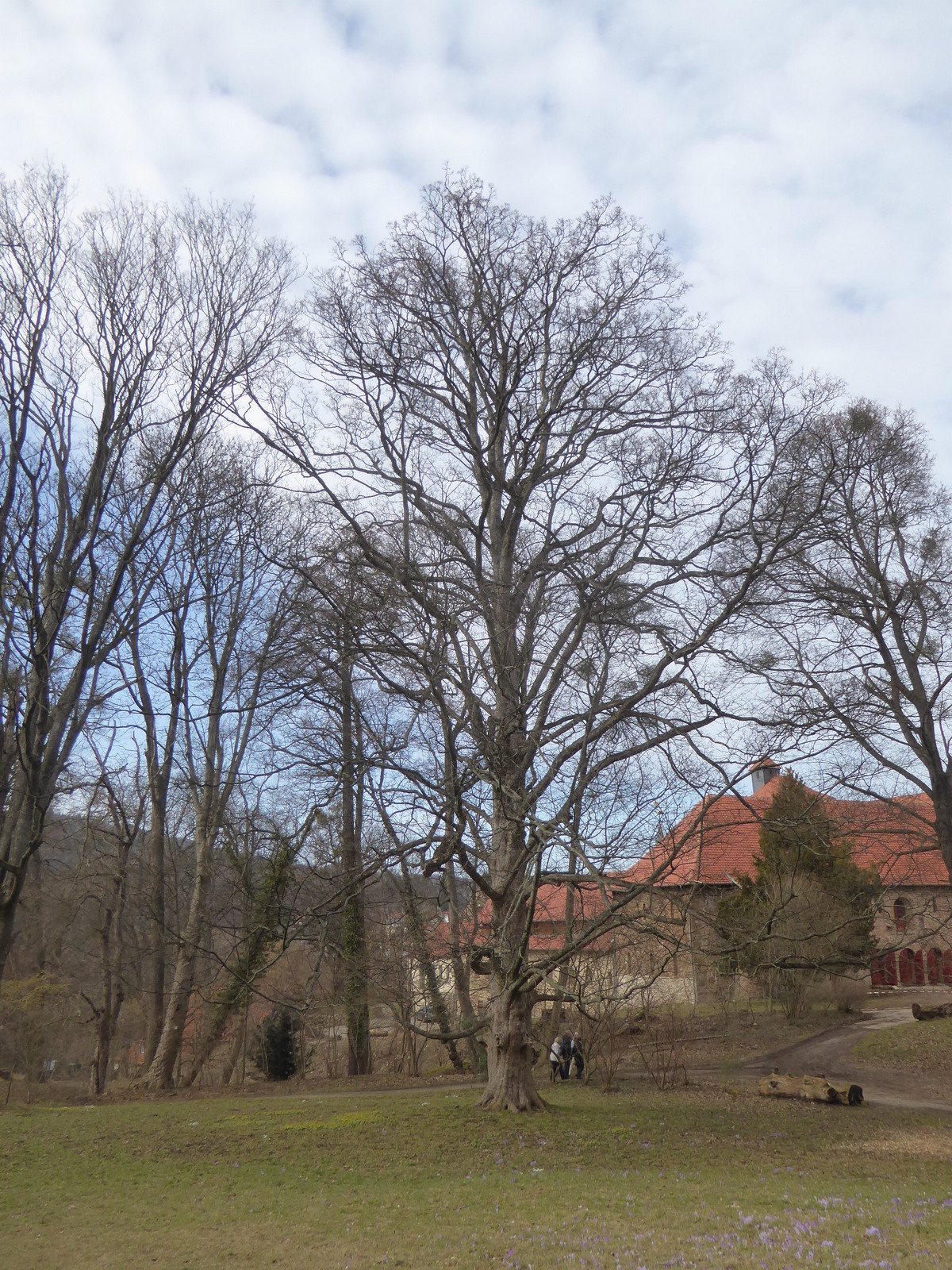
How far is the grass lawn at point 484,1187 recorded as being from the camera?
22.2ft

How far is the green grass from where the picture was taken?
18.5 metres

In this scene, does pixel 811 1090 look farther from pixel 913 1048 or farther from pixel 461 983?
pixel 461 983

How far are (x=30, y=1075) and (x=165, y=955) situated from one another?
387 centimetres

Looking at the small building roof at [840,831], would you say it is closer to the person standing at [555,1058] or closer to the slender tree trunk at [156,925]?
the person standing at [555,1058]

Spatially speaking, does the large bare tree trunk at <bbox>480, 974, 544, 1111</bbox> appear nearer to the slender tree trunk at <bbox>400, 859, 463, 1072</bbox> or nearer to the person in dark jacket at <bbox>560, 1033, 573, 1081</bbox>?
the slender tree trunk at <bbox>400, 859, 463, 1072</bbox>

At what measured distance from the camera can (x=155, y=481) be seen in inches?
332

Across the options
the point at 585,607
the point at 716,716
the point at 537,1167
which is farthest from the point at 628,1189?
the point at 585,607

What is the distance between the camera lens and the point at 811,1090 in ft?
48.3

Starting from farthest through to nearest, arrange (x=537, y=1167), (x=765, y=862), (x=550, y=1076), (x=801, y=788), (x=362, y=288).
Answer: (x=765, y=862) → (x=801, y=788) → (x=550, y=1076) → (x=362, y=288) → (x=537, y=1167)

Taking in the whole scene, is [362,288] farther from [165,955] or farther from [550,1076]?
[165,955]

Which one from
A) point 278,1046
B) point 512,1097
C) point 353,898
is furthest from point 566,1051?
point 278,1046

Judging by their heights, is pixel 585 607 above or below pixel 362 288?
below

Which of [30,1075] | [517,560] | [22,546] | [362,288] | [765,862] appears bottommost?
[30,1075]

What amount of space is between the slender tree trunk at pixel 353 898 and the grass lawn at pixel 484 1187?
239cm
